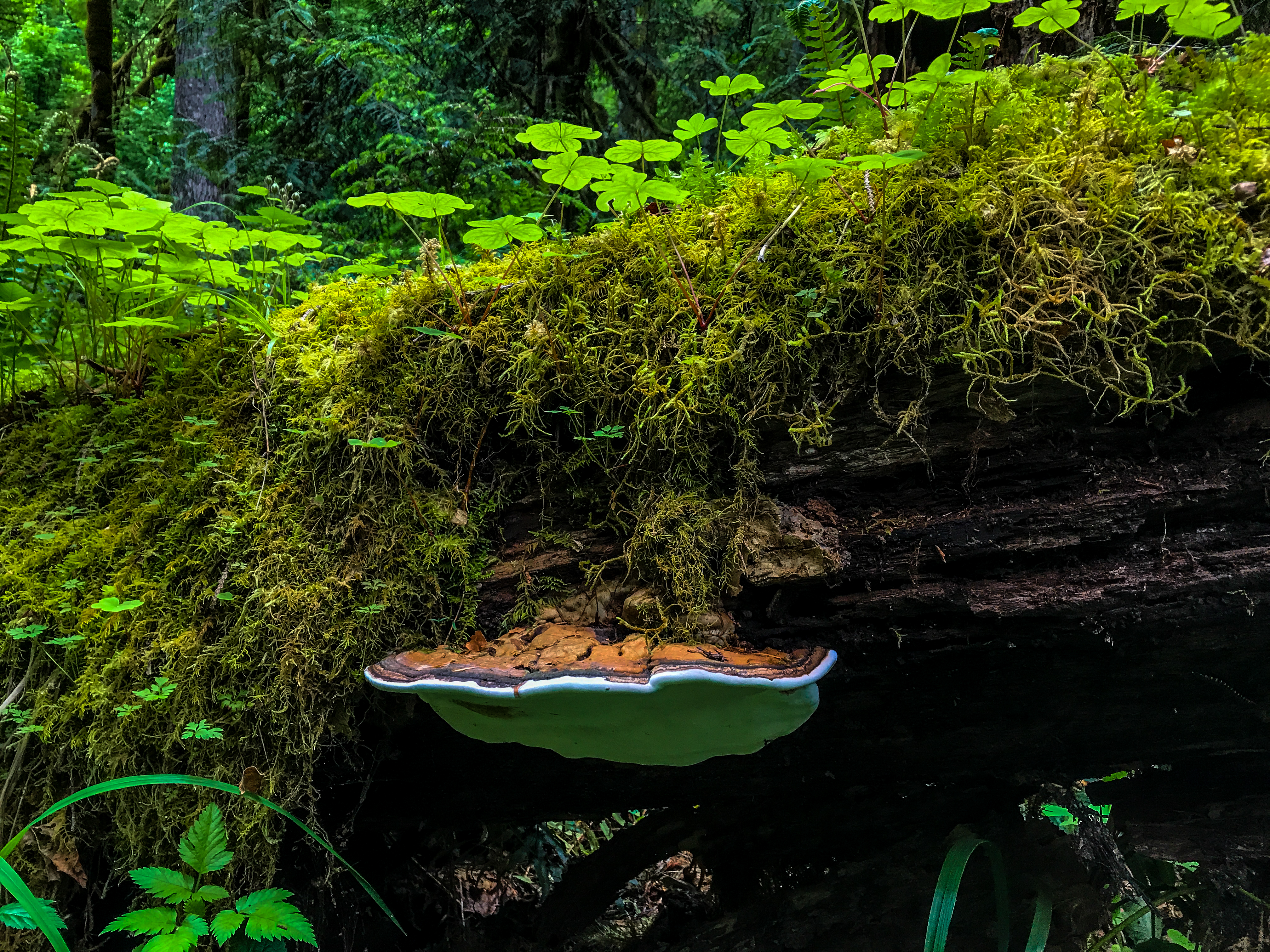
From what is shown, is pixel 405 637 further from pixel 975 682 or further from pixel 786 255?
pixel 975 682

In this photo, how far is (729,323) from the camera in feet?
5.38

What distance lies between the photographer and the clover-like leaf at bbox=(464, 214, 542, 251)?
1.89 metres

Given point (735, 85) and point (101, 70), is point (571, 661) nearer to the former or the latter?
point (735, 85)

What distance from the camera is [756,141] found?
74.6 inches

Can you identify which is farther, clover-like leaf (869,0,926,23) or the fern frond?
the fern frond

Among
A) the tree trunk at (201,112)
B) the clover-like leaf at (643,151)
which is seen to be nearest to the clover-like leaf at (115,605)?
the clover-like leaf at (643,151)

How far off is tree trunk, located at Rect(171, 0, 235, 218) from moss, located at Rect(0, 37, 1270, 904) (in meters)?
5.24

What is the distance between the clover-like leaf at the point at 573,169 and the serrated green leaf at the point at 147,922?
212 cm

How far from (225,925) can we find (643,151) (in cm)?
226

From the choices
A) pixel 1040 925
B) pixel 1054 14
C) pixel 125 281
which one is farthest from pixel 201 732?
pixel 1054 14

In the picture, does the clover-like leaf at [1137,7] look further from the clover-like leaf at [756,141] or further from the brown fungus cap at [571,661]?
the brown fungus cap at [571,661]

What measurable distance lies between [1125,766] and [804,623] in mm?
1381

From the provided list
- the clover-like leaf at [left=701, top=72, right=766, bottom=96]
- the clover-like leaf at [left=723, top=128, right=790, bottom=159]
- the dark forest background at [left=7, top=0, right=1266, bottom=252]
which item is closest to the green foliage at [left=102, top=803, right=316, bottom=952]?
the clover-like leaf at [left=723, top=128, right=790, bottom=159]

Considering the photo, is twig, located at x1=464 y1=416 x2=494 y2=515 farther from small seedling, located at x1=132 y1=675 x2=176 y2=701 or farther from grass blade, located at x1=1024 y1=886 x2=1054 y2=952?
grass blade, located at x1=1024 y1=886 x2=1054 y2=952
